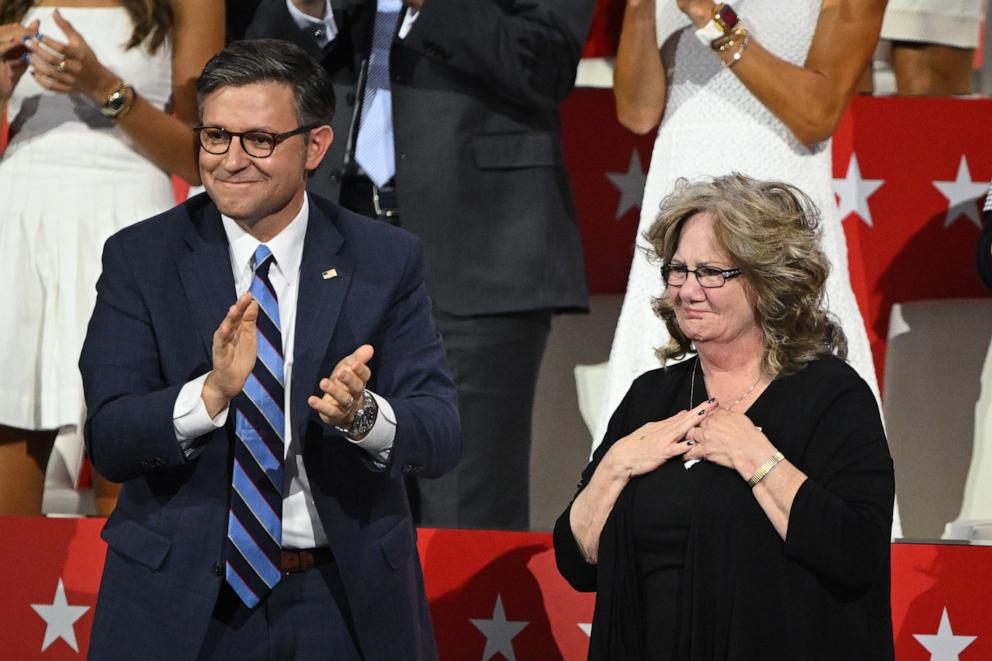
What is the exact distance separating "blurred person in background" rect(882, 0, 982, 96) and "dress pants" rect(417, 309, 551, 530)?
4.51ft

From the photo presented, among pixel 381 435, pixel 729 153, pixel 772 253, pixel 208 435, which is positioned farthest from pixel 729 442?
pixel 729 153

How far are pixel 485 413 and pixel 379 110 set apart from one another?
67 centimetres

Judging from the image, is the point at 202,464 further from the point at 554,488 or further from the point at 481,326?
the point at 554,488

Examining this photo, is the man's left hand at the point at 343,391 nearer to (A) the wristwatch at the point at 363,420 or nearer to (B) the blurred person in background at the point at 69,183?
Answer: (A) the wristwatch at the point at 363,420

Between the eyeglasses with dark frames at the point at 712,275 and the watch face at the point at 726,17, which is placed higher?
the watch face at the point at 726,17

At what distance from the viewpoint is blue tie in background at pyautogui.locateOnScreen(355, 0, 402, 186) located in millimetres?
3338

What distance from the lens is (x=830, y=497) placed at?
2.31 m

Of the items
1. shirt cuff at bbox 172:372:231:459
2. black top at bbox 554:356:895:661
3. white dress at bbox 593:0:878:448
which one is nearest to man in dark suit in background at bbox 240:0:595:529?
white dress at bbox 593:0:878:448

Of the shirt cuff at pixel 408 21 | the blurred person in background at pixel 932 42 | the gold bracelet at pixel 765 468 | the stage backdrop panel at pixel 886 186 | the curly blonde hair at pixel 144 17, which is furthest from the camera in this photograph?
the blurred person in background at pixel 932 42

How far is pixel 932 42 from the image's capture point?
4098 mm

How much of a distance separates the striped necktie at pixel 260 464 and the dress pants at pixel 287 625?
0.12 ft

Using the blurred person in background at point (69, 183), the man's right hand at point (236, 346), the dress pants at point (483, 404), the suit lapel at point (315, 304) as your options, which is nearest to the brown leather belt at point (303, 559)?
the suit lapel at point (315, 304)

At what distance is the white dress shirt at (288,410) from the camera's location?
2.32 metres

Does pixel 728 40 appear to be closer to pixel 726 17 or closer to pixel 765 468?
pixel 726 17
